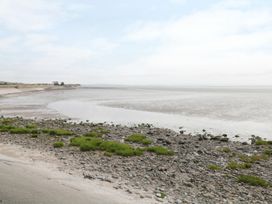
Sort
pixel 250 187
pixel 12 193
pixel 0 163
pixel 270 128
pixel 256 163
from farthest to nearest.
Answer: pixel 270 128
pixel 256 163
pixel 0 163
pixel 250 187
pixel 12 193

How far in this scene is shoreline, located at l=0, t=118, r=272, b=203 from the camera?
944cm

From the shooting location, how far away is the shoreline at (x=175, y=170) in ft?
31.0

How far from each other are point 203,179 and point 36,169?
6301 mm

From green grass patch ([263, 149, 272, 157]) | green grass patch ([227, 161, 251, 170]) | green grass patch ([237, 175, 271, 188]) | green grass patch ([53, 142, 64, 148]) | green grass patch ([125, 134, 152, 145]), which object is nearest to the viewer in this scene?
green grass patch ([237, 175, 271, 188])

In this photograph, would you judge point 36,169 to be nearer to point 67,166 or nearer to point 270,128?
point 67,166

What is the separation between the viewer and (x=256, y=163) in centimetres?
1420

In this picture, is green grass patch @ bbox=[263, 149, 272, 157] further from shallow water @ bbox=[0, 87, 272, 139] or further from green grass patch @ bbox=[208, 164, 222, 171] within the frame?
shallow water @ bbox=[0, 87, 272, 139]

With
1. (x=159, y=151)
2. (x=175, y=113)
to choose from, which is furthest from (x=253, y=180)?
(x=175, y=113)

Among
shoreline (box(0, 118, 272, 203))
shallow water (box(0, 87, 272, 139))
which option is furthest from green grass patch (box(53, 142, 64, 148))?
shallow water (box(0, 87, 272, 139))

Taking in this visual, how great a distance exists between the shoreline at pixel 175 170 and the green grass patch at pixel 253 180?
0.22 metres

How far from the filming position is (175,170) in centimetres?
1193

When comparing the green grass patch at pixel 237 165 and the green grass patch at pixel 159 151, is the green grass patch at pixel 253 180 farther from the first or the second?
the green grass patch at pixel 159 151

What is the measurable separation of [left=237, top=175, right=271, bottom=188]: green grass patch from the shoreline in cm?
22

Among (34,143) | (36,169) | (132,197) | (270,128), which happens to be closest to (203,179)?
(132,197)
